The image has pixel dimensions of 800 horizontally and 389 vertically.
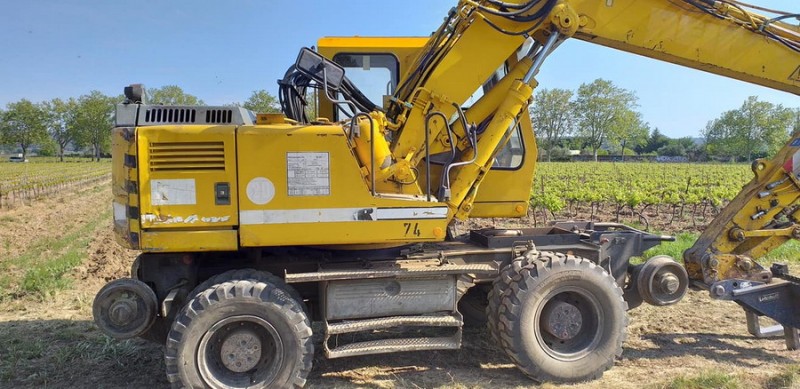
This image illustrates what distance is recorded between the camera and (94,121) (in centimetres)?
7344

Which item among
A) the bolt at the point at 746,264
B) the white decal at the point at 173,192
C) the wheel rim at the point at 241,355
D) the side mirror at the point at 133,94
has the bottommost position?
the wheel rim at the point at 241,355

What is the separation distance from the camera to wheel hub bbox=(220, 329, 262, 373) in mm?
4207

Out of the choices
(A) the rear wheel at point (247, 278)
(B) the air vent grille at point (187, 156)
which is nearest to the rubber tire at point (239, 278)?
(A) the rear wheel at point (247, 278)

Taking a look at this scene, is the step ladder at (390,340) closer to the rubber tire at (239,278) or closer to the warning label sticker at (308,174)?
the rubber tire at (239,278)

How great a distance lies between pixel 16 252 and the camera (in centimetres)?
1069

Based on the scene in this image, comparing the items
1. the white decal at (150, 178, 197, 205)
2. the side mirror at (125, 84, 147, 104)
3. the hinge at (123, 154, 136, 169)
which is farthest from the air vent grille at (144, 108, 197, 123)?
the white decal at (150, 178, 197, 205)

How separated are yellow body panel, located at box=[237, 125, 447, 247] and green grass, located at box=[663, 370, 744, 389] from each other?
2.75m

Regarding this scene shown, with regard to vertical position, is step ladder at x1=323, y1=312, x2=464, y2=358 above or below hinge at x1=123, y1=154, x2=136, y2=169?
below

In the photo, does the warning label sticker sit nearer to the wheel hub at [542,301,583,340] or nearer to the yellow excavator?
the yellow excavator

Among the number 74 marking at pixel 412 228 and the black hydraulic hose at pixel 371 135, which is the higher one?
the black hydraulic hose at pixel 371 135

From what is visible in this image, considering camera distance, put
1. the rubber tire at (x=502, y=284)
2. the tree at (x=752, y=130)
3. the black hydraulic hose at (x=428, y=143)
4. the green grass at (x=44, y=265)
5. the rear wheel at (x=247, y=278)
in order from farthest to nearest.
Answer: the tree at (x=752, y=130), the green grass at (x=44, y=265), the rubber tire at (x=502, y=284), the black hydraulic hose at (x=428, y=143), the rear wheel at (x=247, y=278)

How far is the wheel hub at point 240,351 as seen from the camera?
166 inches

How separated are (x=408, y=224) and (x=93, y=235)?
11348mm

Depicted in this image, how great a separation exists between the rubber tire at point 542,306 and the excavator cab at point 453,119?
2.84ft
